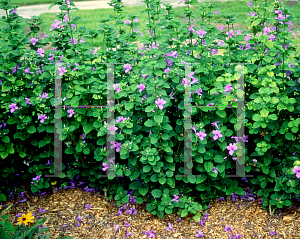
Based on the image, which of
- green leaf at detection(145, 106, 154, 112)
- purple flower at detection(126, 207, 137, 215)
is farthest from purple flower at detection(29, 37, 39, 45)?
purple flower at detection(126, 207, 137, 215)

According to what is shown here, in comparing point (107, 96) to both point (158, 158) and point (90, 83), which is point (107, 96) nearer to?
point (90, 83)

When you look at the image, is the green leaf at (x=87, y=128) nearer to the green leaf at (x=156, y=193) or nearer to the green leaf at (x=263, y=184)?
the green leaf at (x=156, y=193)

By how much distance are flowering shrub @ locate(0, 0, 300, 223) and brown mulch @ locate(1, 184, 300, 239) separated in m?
0.13

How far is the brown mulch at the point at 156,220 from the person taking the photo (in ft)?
9.43

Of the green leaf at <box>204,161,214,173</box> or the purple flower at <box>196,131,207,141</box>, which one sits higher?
the purple flower at <box>196,131,207,141</box>

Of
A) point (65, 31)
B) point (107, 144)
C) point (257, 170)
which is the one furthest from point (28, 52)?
point (257, 170)

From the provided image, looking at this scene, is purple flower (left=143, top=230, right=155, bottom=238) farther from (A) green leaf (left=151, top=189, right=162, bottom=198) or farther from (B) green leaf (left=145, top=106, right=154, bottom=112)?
(B) green leaf (left=145, top=106, right=154, bottom=112)

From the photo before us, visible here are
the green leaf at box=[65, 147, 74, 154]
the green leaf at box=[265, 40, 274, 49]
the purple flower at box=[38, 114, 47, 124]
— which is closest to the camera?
the green leaf at box=[265, 40, 274, 49]

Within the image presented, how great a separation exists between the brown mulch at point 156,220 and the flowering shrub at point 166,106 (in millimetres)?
130

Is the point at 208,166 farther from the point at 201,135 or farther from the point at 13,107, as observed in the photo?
the point at 13,107

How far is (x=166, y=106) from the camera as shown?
261cm

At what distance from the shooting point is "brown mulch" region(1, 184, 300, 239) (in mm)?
2875

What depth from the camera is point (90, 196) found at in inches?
132

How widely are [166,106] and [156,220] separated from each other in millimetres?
1076
